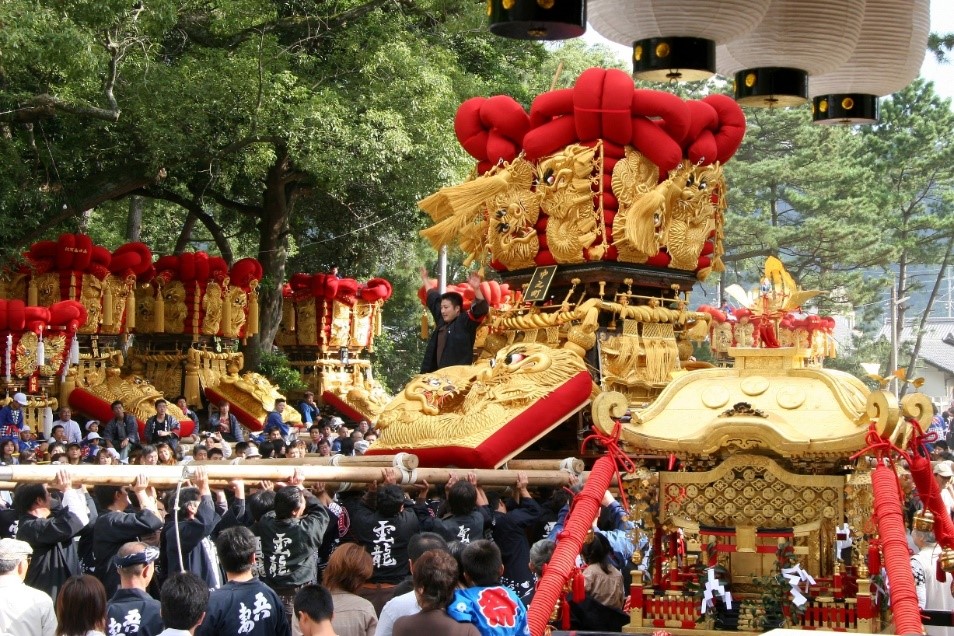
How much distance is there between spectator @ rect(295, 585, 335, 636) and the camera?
16.4 feet

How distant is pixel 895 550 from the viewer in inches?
233

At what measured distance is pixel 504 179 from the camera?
1229 centimetres

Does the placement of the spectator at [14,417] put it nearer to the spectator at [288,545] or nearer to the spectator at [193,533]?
the spectator at [193,533]

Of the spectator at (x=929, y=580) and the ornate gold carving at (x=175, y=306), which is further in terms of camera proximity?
the ornate gold carving at (x=175, y=306)

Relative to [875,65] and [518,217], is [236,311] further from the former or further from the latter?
[875,65]

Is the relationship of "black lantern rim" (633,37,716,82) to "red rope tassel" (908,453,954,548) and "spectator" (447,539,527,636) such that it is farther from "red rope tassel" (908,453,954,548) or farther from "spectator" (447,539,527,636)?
"red rope tassel" (908,453,954,548)

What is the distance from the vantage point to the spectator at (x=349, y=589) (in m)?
5.57

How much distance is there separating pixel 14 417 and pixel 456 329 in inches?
269

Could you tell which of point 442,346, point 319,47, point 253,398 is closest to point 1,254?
point 253,398

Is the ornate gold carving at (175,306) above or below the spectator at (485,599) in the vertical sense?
above

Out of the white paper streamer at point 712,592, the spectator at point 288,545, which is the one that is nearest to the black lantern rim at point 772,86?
the white paper streamer at point 712,592

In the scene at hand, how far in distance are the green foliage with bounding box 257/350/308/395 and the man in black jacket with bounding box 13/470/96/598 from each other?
15.1 metres

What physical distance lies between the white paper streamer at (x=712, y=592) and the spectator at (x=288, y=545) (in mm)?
1989

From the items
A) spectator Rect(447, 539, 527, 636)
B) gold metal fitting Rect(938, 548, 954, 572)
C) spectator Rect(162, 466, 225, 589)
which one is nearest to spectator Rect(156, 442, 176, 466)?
spectator Rect(162, 466, 225, 589)
